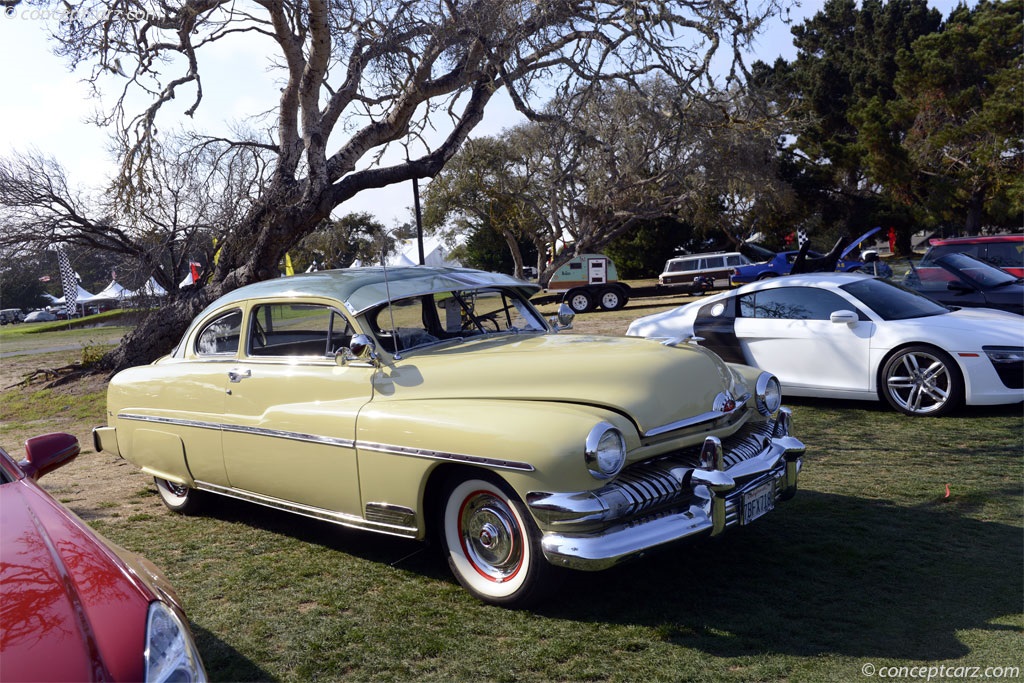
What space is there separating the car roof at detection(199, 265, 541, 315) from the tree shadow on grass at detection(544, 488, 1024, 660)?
2.00 meters

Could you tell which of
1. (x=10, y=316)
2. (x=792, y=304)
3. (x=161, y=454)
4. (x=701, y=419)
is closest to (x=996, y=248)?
(x=792, y=304)

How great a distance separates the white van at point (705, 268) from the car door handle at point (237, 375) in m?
28.7

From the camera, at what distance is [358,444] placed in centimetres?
435

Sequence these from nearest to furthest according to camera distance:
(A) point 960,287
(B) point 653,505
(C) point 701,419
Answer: (B) point 653,505
(C) point 701,419
(A) point 960,287

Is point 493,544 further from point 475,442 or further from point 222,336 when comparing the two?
point 222,336

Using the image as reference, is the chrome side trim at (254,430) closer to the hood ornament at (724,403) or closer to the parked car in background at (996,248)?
the hood ornament at (724,403)

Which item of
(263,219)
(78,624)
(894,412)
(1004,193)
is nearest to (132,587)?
(78,624)

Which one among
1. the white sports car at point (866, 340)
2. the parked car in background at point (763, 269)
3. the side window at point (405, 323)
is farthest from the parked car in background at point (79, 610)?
the parked car in background at point (763, 269)

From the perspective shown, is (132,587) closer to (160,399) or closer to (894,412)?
(160,399)

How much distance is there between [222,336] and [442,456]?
2331 millimetres

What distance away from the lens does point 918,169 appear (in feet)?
124

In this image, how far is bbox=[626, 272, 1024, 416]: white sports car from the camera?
736cm

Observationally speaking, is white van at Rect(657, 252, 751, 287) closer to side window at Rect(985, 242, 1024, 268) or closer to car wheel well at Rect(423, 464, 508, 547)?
side window at Rect(985, 242, 1024, 268)

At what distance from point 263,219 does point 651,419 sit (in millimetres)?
11347
